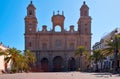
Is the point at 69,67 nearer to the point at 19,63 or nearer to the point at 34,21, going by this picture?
the point at 34,21

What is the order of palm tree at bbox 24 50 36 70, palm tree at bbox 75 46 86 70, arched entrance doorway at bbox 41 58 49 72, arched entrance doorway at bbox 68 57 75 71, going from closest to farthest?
palm tree at bbox 24 50 36 70, palm tree at bbox 75 46 86 70, arched entrance doorway at bbox 41 58 49 72, arched entrance doorway at bbox 68 57 75 71

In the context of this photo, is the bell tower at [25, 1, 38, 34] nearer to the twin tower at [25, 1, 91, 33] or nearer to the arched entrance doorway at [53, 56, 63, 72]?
the twin tower at [25, 1, 91, 33]

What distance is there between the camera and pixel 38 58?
93.3 m

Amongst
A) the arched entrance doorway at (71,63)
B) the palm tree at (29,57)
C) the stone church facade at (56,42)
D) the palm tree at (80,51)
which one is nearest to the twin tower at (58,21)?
the stone church facade at (56,42)

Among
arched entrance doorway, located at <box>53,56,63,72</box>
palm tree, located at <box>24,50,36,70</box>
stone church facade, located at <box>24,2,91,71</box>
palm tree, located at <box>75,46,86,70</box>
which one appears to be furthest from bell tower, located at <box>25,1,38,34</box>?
palm tree, located at <box>75,46,86,70</box>

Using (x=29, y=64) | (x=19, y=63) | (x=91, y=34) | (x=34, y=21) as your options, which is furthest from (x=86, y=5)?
(x=19, y=63)

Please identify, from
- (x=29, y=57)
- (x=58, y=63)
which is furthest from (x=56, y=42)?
(x=29, y=57)

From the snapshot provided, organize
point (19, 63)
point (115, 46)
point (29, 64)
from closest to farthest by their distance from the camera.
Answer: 1. point (115, 46)
2. point (19, 63)
3. point (29, 64)

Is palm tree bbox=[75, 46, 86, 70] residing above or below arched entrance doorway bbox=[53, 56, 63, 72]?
above

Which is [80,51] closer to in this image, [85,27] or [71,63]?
[71,63]

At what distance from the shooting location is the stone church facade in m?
93.8

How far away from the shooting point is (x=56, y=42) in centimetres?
Answer: 9575

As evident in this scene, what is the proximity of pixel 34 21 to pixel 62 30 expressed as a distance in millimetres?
9369

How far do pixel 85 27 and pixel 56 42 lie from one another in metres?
10.4
